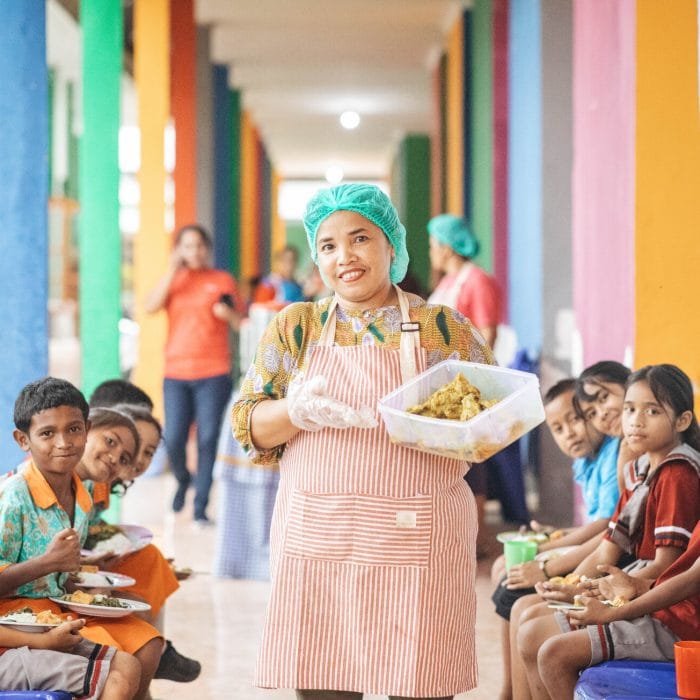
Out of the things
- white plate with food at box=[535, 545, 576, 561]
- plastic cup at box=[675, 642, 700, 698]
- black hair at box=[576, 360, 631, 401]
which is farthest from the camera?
black hair at box=[576, 360, 631, 401]

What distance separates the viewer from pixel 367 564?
2.33 meters

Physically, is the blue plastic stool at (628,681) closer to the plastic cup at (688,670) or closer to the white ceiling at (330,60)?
the plastic cup at (688,670)

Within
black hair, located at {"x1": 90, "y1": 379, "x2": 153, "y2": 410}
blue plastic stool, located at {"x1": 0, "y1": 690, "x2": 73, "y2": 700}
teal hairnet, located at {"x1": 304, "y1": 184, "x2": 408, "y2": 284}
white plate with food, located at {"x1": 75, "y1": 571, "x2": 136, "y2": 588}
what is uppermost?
teal hairnet, located at {"x1": 304, "y1": 184, "x2": 408, "y2": 284}

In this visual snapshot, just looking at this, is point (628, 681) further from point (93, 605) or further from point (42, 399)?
point (42, 399)

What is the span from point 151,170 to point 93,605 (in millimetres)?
6564

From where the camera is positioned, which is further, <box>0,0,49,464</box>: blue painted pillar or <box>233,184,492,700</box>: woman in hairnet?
<box>0,0,49,464</box>: blue painted pillar

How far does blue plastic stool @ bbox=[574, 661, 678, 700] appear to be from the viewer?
7.73 feet

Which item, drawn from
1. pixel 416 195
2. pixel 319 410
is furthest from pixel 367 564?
pixel 416 195

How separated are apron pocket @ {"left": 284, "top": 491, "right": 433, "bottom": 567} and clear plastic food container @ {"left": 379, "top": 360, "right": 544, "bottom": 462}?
0.14 m

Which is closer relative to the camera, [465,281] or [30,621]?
[30,621]

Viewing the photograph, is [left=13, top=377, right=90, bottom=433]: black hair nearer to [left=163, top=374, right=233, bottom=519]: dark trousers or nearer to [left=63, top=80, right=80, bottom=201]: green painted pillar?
[left=163, top=374, right=233, bottom=519]: dark trousers

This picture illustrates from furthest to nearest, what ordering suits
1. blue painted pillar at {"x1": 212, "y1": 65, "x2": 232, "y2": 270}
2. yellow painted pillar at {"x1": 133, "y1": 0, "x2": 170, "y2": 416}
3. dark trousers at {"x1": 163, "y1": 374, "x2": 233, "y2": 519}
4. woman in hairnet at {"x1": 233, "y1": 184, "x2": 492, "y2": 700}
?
blue painted pillar at {"x1": 212, "y1": 65, "x2": 232, "y2": 270}
yellow painted pillar at {"x1": 133, "y1": 0, "x2": 170, "y2": 416}
dark trousers at {"x1": 163, "y1": 374, "x2": 233, "y2": 519}
woman in hairnet at {"x1": 233, "y1": 184, "x2": 492, "y2": 700}

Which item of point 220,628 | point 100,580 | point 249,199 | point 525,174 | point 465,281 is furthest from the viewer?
point 249,199

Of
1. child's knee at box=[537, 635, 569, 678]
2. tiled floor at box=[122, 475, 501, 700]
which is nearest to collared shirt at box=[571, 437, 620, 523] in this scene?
tiled floor at box=[122, 475, 501, 700]
